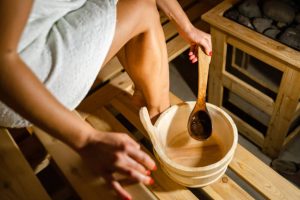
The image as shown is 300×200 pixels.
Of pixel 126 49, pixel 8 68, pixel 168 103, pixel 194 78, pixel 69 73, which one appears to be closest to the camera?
pixel 8 68

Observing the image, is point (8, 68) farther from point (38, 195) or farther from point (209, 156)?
point (209, 156)

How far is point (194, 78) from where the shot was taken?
2.43 meters

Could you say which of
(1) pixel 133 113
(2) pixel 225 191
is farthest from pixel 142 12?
(2) pixel 225 191

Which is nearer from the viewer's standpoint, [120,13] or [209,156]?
[120,13]

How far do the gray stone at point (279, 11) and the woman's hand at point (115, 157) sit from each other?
1344 mm

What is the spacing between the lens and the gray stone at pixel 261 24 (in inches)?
66.6

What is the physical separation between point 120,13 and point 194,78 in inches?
54.3

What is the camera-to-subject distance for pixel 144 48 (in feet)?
3.88

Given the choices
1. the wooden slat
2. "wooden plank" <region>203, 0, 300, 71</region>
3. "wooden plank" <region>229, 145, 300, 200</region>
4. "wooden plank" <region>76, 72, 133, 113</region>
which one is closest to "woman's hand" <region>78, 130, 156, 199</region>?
the wooden slat

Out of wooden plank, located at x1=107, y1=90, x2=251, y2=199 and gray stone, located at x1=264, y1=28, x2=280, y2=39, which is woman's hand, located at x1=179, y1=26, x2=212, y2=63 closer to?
wooden plank, located at x1=107, y1=90, x2=251, y2=199

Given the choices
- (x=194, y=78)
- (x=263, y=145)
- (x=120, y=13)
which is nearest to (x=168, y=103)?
(x=120, y=13)

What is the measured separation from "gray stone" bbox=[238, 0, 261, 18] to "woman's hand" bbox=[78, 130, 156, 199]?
50.6 inches

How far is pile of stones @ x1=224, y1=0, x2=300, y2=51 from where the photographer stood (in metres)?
1.66

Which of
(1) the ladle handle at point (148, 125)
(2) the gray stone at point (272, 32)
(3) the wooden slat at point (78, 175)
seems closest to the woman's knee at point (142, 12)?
(1) the ladle handle at point (148, 125)
